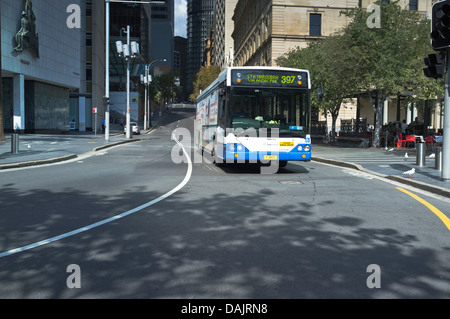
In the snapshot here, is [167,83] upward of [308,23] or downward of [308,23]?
downward

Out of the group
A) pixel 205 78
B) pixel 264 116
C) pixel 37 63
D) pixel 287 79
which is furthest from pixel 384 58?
pixel 205 78

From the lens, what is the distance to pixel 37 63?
40.3 meters

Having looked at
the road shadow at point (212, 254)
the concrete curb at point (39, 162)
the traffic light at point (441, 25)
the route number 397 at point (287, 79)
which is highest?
the traffic light at point (441, 25)

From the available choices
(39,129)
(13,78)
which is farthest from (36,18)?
(39,129)

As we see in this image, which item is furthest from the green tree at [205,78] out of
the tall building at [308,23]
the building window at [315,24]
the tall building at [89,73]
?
the building window at [315,24]

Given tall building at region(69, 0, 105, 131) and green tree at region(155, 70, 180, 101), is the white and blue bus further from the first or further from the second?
green tree at region(155, 70, 180, 101)

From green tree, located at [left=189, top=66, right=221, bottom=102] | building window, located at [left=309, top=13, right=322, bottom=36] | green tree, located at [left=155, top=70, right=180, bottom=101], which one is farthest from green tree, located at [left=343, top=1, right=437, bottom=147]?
green tree, located at [left=155, top=70, right=180, bottom=101]

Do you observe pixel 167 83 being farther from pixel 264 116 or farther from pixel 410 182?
pixel 410 182

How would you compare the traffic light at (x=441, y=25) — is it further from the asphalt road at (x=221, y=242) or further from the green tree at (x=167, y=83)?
the green tree at (x=167, y=83)

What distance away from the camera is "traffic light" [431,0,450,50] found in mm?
10156

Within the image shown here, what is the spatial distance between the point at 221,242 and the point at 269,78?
9.20 meters

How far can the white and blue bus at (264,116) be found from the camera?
523 inches

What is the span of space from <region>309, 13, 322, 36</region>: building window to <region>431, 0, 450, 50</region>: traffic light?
164 feet

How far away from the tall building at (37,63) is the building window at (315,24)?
1120 inches
